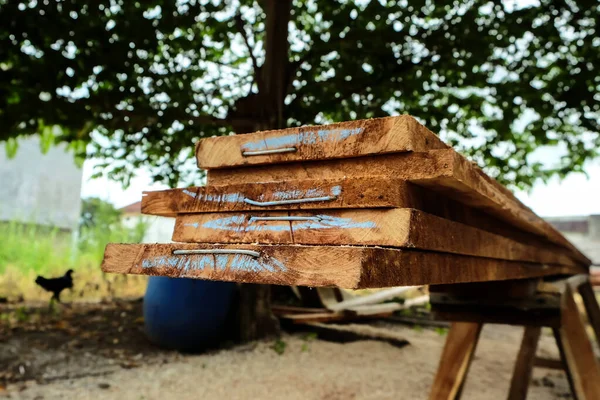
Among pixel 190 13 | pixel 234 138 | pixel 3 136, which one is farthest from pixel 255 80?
pixel 234 138

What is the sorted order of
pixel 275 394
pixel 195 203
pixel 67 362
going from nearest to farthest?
pixel 195 203 < pixel 275 394 < pixel 67 362

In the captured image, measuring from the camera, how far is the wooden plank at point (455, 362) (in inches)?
87.6

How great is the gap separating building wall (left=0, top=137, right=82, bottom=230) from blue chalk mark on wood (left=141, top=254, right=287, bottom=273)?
774 cm

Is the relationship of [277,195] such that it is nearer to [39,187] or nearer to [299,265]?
[299,265]

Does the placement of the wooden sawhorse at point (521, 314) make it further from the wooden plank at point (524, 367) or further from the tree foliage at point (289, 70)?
the tree foliage at point (289, 70)

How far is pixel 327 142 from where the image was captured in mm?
1006

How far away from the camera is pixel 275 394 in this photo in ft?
10.5

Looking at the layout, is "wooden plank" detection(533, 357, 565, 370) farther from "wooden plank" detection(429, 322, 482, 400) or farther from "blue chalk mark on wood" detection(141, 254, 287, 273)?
"blue chalk mark on wood" detection(141, 254, 287, 273)

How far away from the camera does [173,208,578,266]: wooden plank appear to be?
2.82ft

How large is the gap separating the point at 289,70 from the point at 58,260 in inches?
188

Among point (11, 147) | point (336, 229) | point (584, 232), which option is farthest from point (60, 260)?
point (584, 232)

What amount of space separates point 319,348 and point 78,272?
4.21 m

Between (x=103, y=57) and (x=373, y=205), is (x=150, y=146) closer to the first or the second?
(x=103, y=57)

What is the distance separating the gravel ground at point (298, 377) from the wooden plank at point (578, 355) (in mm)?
1498
